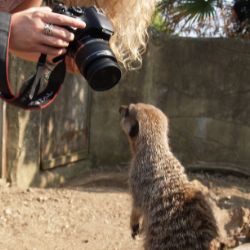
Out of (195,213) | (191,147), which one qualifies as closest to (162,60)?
(191,147)

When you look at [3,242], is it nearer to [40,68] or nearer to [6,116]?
[6,116]

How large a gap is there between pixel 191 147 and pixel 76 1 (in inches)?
135

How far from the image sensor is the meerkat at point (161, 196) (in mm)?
2270

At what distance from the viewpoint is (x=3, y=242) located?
10.3 ft

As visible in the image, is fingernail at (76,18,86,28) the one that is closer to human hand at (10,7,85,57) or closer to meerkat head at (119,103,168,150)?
human hand at (10,7,85,57)

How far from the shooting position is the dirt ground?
3.10 metres

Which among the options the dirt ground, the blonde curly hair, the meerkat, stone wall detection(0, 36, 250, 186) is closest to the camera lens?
the blonde curly hair

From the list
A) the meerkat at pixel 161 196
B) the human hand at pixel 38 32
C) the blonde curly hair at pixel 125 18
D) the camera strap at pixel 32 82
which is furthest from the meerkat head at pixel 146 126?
the human hand at pixel 38 32

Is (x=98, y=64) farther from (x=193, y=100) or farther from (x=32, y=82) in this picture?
(x=193, y=100)

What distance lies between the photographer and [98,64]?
1160 mm

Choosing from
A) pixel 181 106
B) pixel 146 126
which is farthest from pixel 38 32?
pixel 181 106

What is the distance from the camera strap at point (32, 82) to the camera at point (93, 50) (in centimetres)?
8

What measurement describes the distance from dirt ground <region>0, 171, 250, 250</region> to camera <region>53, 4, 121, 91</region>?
1.60 metres

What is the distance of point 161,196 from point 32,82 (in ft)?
4.53
